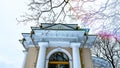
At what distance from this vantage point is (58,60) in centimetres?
1021

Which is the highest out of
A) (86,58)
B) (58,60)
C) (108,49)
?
(108,49)

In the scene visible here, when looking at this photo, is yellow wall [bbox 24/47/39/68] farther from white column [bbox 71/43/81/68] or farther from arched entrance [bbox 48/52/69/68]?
white column [bbox 71/43/81/68]

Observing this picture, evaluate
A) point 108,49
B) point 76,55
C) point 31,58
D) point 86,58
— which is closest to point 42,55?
point 31,58

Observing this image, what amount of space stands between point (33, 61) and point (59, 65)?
2.01 metres

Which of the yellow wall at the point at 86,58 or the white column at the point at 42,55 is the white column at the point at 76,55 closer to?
the yellow wall at the point at 86,58

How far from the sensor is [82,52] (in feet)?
35.4

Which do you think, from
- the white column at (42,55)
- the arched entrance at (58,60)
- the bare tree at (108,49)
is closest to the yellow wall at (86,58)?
the arched entrance at (58,60)

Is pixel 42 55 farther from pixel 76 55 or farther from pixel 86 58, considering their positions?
pixel 86 58

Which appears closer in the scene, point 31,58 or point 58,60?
point 58,60

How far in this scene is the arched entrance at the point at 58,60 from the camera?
394 inches

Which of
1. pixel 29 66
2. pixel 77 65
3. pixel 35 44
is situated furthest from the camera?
pixel 35 44

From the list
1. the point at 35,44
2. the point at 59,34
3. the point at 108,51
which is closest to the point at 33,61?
the point at 35,44

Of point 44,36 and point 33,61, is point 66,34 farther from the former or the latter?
point 33,61

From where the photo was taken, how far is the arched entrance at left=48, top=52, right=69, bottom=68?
10016 millimetres
